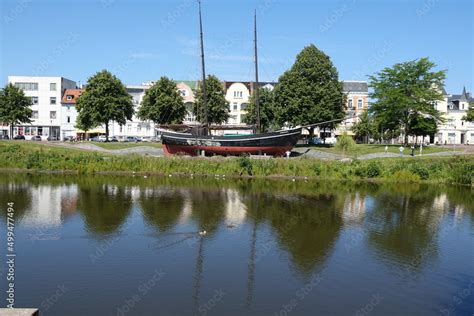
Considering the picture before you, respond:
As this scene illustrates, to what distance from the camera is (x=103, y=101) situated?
69500 millimetres

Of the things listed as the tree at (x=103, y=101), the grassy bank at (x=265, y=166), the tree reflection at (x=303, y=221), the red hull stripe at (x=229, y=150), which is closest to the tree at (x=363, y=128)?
the red hull stripe at (x=229, y=150)

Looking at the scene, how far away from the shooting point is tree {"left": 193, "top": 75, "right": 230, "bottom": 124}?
240 feet

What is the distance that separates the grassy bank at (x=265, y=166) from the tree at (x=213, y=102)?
79.4 ft

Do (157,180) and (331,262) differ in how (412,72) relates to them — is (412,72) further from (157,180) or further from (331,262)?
(331,262)

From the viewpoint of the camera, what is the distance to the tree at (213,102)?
73.1 metres

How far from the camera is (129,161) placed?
48.8 m

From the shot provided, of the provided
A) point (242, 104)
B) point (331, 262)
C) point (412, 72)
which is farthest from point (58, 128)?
point (331, 262)

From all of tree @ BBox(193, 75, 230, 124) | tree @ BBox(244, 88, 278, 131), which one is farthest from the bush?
tree @ BBox(193, 75, 230, 124)

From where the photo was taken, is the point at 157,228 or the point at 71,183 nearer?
the point at 157,228

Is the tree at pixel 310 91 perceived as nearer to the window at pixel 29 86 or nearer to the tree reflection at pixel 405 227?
the tree reflection at pixel 405 227

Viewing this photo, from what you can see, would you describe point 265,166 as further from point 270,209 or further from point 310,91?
point 310,91

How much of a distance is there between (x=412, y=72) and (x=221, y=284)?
5537 cm

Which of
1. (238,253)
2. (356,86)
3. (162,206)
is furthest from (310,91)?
(238,253)

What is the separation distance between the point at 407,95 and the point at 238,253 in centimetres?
5077
